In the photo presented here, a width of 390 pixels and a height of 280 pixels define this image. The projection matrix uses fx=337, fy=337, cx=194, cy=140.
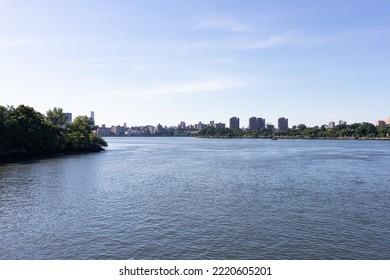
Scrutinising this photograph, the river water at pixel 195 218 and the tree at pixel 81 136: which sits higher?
the tree at pixel 81 136

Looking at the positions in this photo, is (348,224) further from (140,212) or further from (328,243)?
(140,212)

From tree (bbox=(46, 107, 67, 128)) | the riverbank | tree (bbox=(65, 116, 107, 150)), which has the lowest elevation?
the riverbank

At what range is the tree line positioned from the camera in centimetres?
8638

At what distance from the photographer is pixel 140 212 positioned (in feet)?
106

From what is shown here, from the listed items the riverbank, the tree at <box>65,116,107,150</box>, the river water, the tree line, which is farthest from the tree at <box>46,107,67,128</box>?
the river water

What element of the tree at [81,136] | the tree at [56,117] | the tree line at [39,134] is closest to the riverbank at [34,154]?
the tree line at [39,134]

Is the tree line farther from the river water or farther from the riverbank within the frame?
the river water

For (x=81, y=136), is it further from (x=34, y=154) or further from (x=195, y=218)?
(x=195, y=218)

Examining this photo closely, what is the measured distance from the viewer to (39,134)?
9719cm

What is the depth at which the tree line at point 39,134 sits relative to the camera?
8638 centimetres

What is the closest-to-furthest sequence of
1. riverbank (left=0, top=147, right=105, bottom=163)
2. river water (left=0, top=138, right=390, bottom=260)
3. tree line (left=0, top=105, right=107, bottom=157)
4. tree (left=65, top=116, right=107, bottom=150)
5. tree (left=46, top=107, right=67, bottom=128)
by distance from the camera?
river water (left=0, top=138, right=390, bottom=260) < riverbank (left=0, top=147, right=105, bottom=163) < tree line (left=0, top=105, right=107, bottom=157) < tree (left=65, top=116, right=107, bottom=150) < tree (left=46, top=107, right=67, bottom=128)

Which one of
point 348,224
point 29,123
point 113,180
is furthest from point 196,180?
point 29,123

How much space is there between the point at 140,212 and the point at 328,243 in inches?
664

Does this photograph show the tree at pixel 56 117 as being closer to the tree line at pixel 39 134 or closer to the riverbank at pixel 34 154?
the tree line at pixel 39 134
